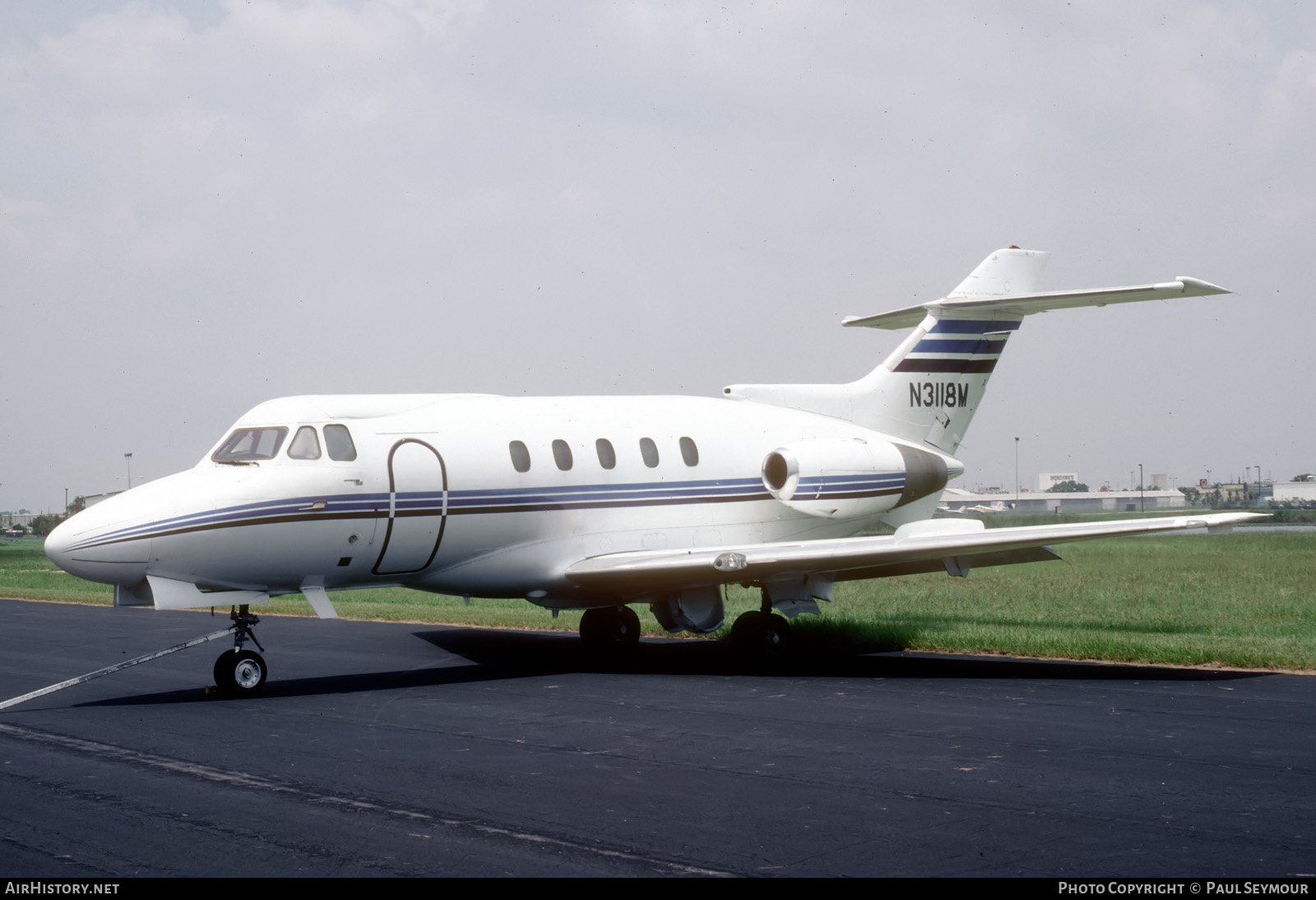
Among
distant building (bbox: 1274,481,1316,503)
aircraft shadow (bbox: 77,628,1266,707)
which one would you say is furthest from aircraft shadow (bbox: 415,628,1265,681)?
distant building (bbox: 1274,481,1316,503)

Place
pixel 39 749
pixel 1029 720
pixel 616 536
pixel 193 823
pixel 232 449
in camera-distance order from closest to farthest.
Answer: pixel 193 823
pixel 39 749
pixel 1029 720
pixel 232 449
pixel 616 536

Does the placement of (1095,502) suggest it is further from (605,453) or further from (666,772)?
(666,772)

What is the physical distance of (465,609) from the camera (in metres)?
26.0

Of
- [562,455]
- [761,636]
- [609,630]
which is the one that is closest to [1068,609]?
[761,636]

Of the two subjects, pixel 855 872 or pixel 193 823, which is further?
pixel 193 823

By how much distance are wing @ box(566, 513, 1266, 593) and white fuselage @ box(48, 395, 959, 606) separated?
0.73 m

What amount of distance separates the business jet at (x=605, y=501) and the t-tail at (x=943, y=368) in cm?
3

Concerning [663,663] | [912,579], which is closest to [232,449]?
[663,663]

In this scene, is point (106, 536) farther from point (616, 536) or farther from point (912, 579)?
point (912, 579)

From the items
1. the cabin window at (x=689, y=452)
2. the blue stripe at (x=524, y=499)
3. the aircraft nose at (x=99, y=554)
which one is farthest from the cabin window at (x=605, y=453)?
the aircraft nose at (x=99, y=554)

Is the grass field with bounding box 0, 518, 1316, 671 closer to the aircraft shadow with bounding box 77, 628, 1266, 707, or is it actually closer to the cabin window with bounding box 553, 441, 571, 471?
the aircraft shadow with bounding box 77, 628, 1266, 707

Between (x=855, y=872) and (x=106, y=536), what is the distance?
31.7 ft

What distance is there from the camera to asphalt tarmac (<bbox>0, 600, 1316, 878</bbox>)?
6879 millimetres

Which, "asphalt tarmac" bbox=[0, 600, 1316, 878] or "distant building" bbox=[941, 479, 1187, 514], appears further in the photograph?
"distant building" bbox=[941, 479, 1187, 514]
